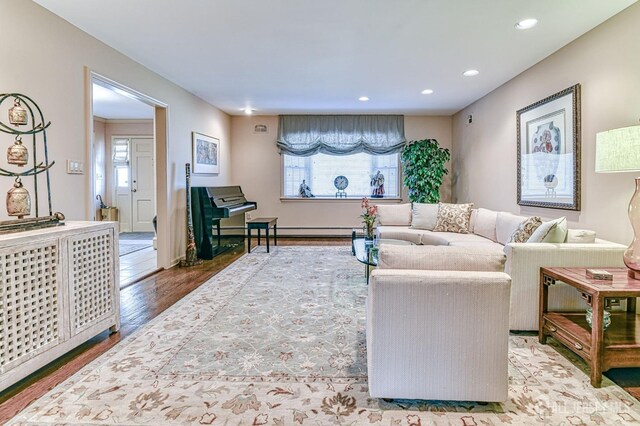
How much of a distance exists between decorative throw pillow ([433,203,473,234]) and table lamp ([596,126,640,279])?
265 centimetres

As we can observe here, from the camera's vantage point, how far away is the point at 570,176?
11.5 feet

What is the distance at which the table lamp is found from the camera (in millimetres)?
2080

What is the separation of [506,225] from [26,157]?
14.0ft

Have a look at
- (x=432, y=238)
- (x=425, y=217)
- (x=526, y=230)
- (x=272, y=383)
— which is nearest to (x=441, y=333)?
(x=272, y=383)

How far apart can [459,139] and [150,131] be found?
20.4 feet

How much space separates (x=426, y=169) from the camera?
6.53 m

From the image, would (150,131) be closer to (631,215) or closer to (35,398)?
(35,398)

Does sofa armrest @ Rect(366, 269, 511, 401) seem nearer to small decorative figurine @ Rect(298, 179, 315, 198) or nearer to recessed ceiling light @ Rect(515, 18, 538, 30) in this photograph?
recessed ceiling light @ Rect(515, 18, 538, 30)

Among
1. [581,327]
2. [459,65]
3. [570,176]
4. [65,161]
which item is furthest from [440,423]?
[459,65]

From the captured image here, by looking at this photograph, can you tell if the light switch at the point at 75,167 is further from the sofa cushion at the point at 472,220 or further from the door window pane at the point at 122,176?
the door window pane at the point at 122,176

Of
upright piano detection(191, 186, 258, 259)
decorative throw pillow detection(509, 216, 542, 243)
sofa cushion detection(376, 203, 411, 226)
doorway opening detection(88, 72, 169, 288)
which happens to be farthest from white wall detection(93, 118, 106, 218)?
decorative throw pillow detection(509, 216, 542, 243)

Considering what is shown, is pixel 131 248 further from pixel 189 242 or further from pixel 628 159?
pixel 628 159

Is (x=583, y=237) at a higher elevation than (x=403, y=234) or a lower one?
higher

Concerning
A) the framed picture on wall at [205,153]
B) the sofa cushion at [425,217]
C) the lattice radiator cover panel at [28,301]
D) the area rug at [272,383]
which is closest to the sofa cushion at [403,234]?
the sofa cushion at [425,217]
